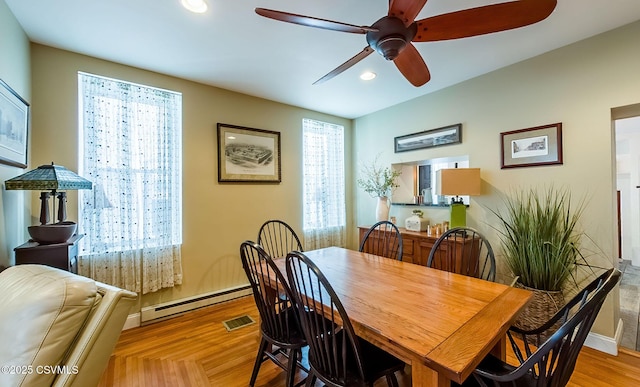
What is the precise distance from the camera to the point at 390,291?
155 centimetres

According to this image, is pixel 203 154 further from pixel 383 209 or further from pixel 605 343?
pixel 605 343

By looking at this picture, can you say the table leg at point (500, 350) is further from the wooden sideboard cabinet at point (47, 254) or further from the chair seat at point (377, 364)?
the wooden sideboard cabinet at point (47, 254)

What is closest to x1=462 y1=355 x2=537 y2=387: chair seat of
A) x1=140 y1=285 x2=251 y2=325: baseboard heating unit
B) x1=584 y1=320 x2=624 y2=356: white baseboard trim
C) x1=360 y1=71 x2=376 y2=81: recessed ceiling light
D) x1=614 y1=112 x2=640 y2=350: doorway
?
x1=584 y1=320 x2=624 y2=356: white baseboard trim

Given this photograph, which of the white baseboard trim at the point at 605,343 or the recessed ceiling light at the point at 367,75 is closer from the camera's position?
the white baseboard trim at the point at 605,343

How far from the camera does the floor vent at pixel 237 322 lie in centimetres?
264

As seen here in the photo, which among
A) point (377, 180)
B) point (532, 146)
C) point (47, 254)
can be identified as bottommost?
point (47, 254)

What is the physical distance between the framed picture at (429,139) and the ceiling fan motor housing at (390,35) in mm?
1973

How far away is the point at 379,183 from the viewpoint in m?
4.11

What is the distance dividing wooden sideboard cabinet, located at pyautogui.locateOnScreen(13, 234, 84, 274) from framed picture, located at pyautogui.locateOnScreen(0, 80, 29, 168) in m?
0.58

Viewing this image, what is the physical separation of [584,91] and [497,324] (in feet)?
7.77

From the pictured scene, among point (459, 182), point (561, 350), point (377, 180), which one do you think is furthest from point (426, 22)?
point (377, 180)

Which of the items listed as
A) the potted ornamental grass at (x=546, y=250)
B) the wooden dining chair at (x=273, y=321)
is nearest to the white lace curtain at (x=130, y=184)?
the wooden dining chair at (x=273, y=321)

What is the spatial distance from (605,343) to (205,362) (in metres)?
3.21

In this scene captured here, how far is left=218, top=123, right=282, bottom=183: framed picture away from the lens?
3.29m
